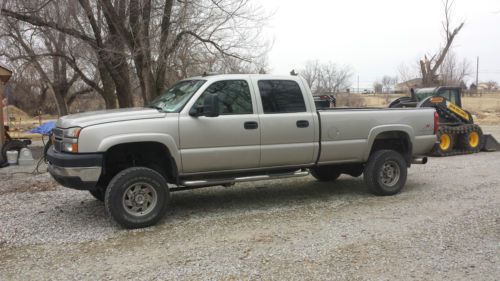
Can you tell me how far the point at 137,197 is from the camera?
612cm

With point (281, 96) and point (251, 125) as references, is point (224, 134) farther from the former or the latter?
point (281, 96)

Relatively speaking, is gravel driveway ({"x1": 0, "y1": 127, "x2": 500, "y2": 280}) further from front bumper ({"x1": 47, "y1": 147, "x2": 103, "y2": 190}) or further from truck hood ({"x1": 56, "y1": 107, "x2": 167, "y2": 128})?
truck hood ({"x1": 56, "y1": 107, "x2": 167, "y2": 128})

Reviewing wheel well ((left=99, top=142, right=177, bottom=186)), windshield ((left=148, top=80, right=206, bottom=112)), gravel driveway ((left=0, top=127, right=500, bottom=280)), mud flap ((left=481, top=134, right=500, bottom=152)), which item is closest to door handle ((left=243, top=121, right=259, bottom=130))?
windshield ((left=148, top=80, right=206, bottom=112))

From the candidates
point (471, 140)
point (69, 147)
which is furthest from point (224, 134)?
point (471, 140)

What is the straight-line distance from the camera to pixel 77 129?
580 cm

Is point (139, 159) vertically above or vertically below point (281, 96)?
below

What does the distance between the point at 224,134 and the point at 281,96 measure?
3.97 ft

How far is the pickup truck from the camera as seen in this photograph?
5934 mm

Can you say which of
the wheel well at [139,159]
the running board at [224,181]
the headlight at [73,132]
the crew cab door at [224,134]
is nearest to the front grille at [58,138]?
the headlight at [73,132]

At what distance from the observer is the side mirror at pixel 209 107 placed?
6168mm

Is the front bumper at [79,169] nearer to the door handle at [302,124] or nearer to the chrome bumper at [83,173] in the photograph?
the chrome bumper at [83,173]

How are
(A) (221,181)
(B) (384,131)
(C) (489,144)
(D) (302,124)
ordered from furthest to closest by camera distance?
(C) (489,144)
(B) (384,131)
(D) (302,124)
(A) (221,181)

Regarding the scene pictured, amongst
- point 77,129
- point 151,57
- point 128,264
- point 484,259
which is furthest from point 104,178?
point 151,57

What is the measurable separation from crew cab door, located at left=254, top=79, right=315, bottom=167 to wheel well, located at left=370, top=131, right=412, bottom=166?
4.83 ft
